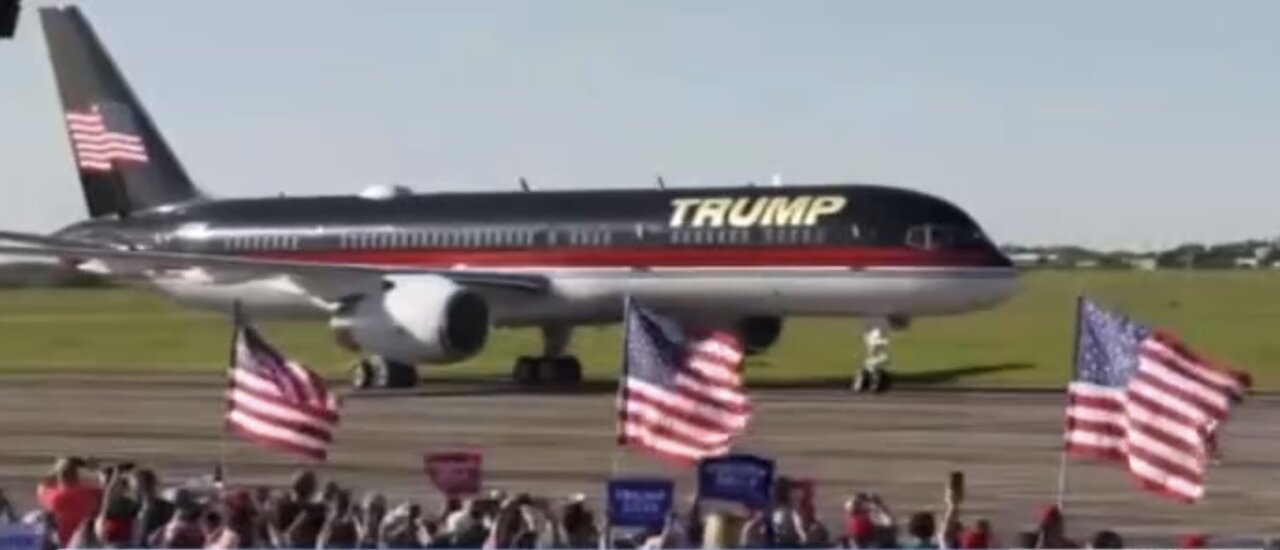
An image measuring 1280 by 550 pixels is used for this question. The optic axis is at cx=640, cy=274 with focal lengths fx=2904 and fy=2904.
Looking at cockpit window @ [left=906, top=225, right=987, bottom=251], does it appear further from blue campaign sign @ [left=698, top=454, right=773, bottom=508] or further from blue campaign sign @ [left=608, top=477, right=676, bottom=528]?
blue campaign sign @ [left=608, top=477, right=676, bottom=528]

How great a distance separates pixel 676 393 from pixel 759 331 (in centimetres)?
3268

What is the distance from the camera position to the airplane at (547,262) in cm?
4712

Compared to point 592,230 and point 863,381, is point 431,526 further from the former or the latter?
point 592,230

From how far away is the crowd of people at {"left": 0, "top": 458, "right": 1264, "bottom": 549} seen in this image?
15.8 m

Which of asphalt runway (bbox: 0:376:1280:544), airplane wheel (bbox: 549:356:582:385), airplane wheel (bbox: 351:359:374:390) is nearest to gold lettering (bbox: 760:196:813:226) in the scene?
asphalt runway (bbox: 0:376:1280:544)

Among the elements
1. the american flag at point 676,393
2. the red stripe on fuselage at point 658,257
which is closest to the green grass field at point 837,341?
the red stripe on fuselage at point 658,257

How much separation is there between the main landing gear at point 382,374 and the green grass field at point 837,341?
6218 millimetres

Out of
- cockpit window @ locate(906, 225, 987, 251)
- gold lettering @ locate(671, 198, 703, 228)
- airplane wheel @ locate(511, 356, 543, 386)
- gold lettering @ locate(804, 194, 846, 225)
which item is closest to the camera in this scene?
cockpit window @ locate(906, 225, 987, 251)

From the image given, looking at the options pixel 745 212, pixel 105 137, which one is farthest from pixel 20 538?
pixel 105 137

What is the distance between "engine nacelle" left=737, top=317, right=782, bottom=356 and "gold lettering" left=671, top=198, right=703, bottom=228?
2474mm

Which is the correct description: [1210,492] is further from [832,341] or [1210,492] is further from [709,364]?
[832,341]

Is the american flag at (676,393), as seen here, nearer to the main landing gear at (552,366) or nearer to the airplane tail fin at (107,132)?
the main landing gear at (552,366)

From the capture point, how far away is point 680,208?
4906cm

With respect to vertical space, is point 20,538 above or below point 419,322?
below
